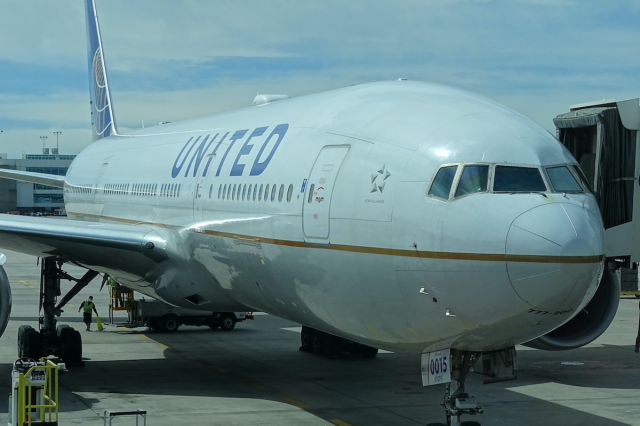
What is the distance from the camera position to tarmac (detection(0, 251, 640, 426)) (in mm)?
14859

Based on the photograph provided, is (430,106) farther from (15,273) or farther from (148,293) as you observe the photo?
(15,273)

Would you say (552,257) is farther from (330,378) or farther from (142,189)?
(142,189)

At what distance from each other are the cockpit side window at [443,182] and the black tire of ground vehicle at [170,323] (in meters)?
16.3

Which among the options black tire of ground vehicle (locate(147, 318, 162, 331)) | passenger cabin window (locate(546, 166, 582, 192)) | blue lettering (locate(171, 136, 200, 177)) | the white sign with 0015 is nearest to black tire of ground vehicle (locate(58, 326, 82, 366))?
blue lettering (locate(171, 136, 200, 177))

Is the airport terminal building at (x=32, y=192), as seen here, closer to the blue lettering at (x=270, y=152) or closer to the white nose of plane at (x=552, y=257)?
the blue lettering at (x=270, y=152)

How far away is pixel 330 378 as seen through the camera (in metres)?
18.1

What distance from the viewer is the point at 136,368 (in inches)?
762

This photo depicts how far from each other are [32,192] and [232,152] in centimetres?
14301

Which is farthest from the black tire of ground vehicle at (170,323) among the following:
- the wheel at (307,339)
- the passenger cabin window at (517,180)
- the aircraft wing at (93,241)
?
the passenger cabin window at (517,180)

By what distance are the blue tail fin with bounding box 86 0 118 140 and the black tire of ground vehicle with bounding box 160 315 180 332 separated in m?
7.09

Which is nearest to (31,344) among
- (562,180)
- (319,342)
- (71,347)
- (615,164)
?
(71,347)

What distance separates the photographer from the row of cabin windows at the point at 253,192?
13.5m

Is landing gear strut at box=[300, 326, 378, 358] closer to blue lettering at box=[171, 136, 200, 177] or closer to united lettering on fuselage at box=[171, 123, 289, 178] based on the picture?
blue lettering at box=[171, 136, 200, 177]

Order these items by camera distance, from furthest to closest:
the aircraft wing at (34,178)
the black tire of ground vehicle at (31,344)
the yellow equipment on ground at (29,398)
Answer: the aircraft wing at (34,178) < the black tire of ground vehicle at (31,344) < the yellow equipment on ground at (29,398)
